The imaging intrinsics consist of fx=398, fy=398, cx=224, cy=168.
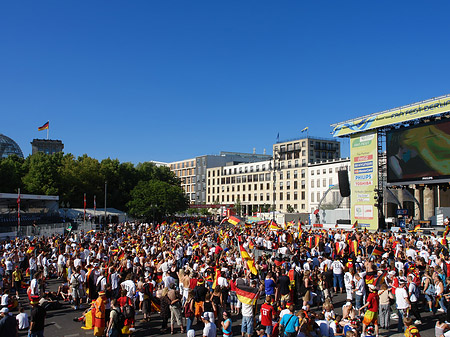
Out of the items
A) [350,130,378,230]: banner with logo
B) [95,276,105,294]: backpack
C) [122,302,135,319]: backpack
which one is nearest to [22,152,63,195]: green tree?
[350,130,378,230]: banner with logo

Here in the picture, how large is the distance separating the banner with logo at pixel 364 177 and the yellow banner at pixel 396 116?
3.12 feet

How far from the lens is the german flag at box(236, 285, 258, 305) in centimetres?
1041

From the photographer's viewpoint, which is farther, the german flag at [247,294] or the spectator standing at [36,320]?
the german flag at [247,294]

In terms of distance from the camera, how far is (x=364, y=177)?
144 feet

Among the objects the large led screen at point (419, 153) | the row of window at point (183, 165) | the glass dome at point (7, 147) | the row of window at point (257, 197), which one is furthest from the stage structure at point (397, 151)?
the glass dome at point (7, 147)

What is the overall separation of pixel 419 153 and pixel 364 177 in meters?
7.76

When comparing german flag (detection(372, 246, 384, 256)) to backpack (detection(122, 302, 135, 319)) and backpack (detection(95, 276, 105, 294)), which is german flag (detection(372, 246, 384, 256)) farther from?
backpack (detection(122, 302, 135, 319))

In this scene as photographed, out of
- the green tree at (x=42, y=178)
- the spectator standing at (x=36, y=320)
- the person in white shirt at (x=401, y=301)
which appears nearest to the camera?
the spectator standing at (x=36, y=320)

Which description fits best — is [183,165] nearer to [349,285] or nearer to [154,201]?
[154,201]

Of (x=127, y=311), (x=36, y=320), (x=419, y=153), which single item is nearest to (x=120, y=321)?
(x=127, y=311)

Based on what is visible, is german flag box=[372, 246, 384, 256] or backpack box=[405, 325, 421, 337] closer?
backpack box=[405, 325, 421, 337]

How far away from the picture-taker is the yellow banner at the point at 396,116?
1388 inches

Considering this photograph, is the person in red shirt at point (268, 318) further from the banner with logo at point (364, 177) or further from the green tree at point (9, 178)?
the green tree at point (9, 178)

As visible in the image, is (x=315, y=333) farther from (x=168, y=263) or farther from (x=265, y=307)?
(x=168, y=263)
